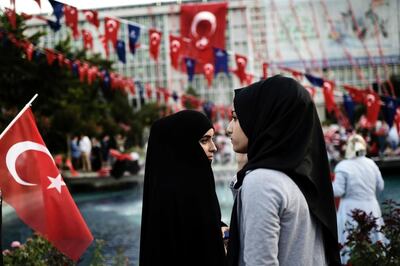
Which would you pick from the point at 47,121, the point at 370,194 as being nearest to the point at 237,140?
the point at 370,194

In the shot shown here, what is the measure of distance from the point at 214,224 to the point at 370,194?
13.3 ft

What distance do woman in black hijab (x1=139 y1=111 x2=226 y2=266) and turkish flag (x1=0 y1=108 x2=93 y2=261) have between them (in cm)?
111

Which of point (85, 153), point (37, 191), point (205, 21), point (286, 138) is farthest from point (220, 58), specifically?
point (286, 138)

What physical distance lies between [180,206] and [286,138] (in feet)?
3.85

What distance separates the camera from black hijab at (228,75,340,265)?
2658 millimetres

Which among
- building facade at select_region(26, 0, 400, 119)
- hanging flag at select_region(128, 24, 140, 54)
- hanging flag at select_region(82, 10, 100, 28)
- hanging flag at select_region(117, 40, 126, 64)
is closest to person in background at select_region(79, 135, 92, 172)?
hanging flag at select_region(117, 40, 126, 64)

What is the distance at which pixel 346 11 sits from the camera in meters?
84.1

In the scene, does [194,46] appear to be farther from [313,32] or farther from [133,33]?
[313,32]

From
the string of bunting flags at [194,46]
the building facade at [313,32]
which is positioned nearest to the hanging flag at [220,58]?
the string of bunting flags at [194,46]

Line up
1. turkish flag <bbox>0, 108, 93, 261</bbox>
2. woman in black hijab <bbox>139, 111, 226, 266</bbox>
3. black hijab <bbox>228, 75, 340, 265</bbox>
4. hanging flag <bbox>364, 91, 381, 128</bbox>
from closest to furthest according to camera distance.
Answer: black hijab <bbox>228, 75, 340, 265</bbox> < woman in black hijab <bbox>139, 111, 226, 266</bbox> < turkish flag <bbox>0, 108, 93, 261</bbox> < hanging flag <bbox>364, 91, 381, 128</bbox>

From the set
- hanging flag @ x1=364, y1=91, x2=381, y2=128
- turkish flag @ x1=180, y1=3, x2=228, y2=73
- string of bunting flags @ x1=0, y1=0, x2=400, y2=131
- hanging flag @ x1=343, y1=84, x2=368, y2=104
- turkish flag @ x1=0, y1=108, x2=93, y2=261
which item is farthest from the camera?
turkish flag @ x1=180, y1=3, x2=228, y2=73

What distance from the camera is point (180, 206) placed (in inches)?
145

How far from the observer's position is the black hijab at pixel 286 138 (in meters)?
2.66

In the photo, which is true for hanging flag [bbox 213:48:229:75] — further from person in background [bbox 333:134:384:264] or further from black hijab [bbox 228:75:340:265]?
black hijab [bbox 228:75:340:265]
